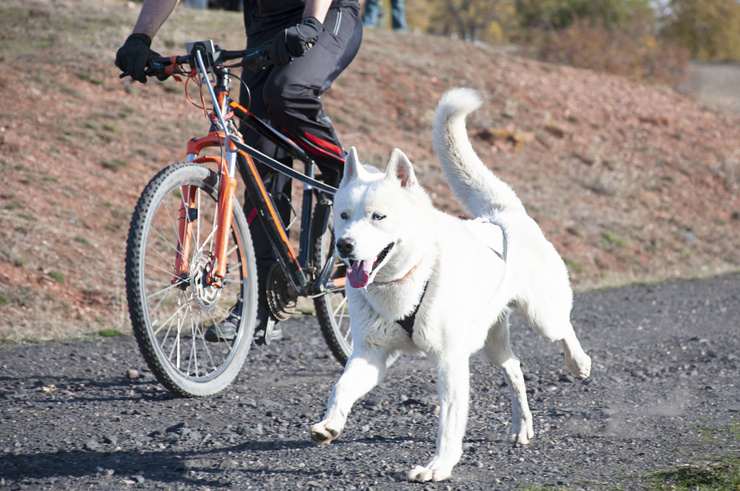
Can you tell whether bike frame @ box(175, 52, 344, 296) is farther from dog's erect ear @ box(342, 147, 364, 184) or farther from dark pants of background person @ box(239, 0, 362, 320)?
dog's erect ear @ box(342, 147, 364, 184)

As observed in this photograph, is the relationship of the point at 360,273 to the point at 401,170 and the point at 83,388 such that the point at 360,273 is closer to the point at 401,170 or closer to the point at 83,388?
the point at 401,170

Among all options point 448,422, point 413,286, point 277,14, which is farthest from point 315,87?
point 448,422

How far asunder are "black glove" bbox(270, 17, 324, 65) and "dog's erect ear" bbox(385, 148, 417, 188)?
907 mm

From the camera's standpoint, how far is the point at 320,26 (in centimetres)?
430

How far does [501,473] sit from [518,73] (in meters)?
14.6

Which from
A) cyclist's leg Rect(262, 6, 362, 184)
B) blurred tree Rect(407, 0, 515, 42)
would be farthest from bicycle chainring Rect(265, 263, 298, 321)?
blurred tree Rect(407, 0, 515, 42)

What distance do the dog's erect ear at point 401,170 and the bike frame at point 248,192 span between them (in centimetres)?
78

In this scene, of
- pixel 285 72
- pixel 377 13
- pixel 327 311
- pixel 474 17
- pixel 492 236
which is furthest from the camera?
pixel 474 17

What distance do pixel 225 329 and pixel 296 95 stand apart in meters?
1.13

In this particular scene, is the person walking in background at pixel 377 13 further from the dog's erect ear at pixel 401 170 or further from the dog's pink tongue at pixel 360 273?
the dog's pink tongue at pixel 360 273

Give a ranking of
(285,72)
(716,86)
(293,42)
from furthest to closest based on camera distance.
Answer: (716,86)
(285,72)
(293,42)

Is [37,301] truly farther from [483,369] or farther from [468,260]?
[468,260]

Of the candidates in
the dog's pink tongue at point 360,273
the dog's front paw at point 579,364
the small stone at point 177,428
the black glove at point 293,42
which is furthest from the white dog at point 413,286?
the small stone at point 177,428

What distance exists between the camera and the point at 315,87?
14.8 feet
